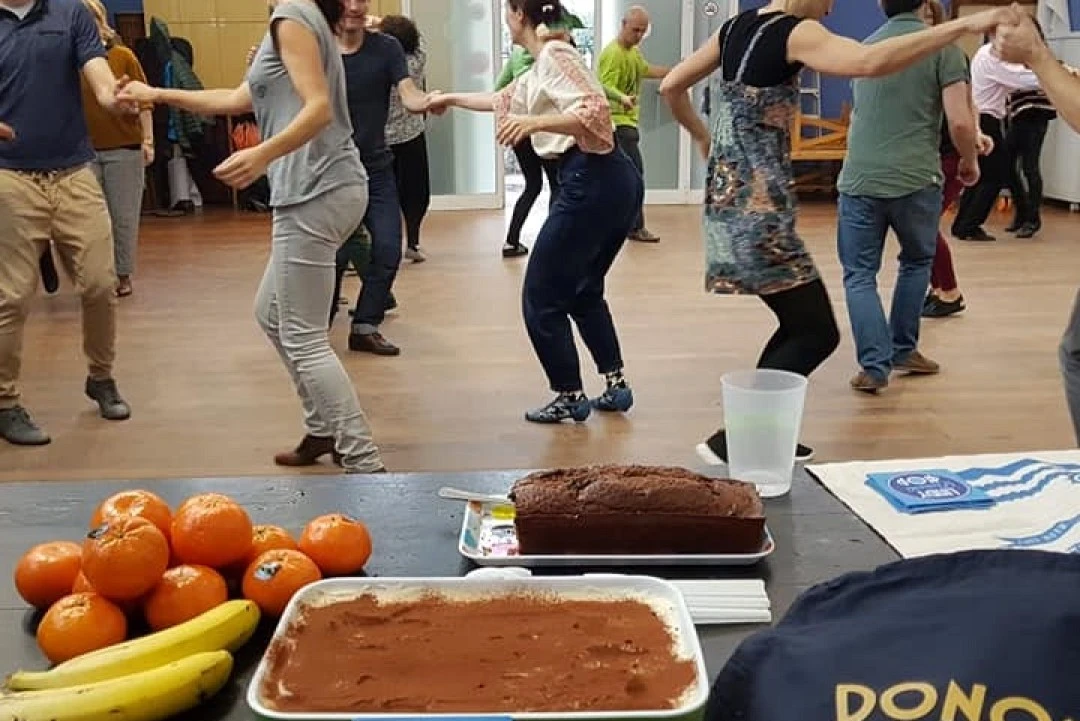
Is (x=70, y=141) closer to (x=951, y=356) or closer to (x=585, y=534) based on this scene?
(x=585, y=534)

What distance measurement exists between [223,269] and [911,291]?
392 centimetres

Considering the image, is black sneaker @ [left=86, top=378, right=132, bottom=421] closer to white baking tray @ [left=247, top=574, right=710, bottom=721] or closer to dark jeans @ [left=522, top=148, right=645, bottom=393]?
dark jeans @ [left=522, top=148, right=645, bottom=393]

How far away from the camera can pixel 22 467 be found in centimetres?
Result: 341

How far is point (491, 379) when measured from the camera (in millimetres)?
4227

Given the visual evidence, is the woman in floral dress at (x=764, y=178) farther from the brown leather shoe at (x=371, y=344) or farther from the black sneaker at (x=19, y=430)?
the black sneaker at (x=19, y=430)

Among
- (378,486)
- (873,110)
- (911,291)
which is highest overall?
(873,110)

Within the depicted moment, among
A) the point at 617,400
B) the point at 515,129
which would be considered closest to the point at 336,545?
the point at 515,129

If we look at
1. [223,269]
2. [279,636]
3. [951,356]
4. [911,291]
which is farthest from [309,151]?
[223,269]

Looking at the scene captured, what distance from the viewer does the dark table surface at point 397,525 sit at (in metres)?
1.17

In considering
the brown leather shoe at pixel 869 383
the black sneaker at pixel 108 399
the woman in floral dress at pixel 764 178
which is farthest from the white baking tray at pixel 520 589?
the brown leather shoe at pixel 869 383

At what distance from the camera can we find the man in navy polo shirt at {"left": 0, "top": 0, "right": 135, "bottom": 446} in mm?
3436

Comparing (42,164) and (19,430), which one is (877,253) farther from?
(19,430)

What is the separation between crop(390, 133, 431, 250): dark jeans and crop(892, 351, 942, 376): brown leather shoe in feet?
8.18

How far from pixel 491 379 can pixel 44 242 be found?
62.1 inches
